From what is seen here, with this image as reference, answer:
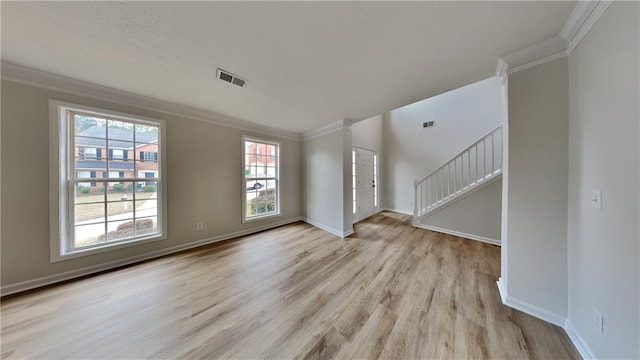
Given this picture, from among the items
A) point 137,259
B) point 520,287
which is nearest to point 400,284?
point 520,287

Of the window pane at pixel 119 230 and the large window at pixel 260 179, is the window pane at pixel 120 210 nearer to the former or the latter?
the window pane at pixel 119 230

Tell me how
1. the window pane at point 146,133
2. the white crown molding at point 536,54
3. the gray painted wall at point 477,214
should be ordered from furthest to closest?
the gray painted wall at point 477,214 → the window pane at point 146,133 → the white crown molding at point 536,54

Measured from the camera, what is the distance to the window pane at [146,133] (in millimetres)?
2596

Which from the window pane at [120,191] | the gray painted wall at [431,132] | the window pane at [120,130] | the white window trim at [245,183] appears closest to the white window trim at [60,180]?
the window pane at [120,130]

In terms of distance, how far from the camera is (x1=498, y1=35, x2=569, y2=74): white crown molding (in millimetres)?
1418

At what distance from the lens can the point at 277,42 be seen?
4.81 feet

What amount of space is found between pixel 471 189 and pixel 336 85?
3.17 metres

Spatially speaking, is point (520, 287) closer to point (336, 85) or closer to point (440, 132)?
point (336, 85)

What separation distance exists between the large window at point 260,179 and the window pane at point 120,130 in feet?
5.20

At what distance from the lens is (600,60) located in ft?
3.59

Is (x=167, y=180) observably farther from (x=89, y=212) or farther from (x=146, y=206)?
(x=89, y=212)

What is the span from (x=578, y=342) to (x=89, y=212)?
4.86m

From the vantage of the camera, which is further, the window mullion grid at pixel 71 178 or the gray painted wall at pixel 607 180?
the window mullion grid at pixel 71 178

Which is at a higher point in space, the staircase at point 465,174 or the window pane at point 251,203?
the staircase at point 465,174
